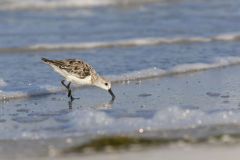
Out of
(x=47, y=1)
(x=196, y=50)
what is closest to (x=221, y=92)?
(x=196, y=50)

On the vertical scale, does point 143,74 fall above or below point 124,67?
below

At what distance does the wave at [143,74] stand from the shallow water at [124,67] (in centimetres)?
1

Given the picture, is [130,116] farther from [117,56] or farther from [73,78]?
[117,56]

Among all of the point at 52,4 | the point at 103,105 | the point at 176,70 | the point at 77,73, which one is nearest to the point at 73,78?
A: the point at 77,73

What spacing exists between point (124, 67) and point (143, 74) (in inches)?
22.3

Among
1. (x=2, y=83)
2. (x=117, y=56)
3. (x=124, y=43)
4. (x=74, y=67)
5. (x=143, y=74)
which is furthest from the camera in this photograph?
(x=124, y=43)

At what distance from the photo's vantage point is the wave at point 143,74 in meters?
10.4

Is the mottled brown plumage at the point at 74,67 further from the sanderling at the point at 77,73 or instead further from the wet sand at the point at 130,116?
the wet sand at the point at 130,116

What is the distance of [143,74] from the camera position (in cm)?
1150

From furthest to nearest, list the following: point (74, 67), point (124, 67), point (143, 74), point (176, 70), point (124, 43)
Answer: point (124, 43) < point (124, 67) < point (176, 70) < point (143, 74) < point (74, 67)

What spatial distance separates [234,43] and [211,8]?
17.9 feet

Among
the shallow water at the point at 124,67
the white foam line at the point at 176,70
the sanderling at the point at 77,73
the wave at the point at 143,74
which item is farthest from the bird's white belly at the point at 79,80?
the white foam line at the point at 176,70

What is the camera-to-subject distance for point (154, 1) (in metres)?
22.2

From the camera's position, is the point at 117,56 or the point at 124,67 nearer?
the point at 124,67
